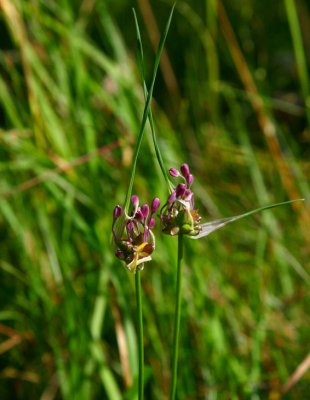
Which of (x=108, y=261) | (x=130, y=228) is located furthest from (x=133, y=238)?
(x=108, y=261)

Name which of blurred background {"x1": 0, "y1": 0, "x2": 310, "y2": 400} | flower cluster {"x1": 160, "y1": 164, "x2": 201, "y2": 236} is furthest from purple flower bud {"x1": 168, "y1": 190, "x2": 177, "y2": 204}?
blurred background {"x1": 0, "y1": 0, "x2": 310, "y2": 400}

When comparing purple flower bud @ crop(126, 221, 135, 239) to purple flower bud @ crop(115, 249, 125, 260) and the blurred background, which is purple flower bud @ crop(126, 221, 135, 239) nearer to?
purple flower bud @ crop(115, 249, 125, 260)

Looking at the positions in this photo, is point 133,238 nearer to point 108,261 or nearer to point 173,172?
point 173,172

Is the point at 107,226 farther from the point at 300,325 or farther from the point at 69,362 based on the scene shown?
the point at 300,325

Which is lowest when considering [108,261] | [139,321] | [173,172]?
[139,321]

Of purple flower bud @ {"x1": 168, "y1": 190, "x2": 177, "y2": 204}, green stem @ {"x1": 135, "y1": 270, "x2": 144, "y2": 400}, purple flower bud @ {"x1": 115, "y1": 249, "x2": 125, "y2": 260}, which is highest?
purple flower bud @ {"x1": 168, "y1": 190, "x2": 177, "y2": 204}

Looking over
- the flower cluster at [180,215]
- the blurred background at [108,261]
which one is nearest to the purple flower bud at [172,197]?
the flower cluster at [180,215]

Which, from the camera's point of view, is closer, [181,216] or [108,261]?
[181,216]

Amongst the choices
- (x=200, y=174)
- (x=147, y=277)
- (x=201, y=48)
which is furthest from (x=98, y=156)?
(x=201, y=48)
